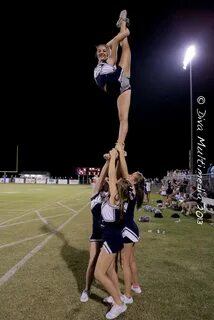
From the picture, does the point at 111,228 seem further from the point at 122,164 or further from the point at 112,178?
the point at 122,164

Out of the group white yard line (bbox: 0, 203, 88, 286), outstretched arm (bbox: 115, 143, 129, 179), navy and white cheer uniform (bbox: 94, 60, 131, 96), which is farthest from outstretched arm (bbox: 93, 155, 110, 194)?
white yard line (bbox: 0, 203, 88, 286)

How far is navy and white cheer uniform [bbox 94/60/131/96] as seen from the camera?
5137mm

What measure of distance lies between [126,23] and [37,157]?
10634 cm

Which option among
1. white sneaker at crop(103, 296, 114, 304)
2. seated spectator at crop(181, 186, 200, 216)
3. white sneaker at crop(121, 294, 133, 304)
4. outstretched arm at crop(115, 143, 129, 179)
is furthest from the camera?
seated spectator at crop(181, 186, 200, 216)

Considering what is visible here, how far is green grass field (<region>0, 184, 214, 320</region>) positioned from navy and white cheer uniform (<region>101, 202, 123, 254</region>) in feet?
3.02

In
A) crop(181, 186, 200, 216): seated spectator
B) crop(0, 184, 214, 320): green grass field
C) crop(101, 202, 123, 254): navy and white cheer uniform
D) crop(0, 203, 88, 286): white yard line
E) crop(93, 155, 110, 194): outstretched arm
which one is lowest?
crop(0, 184, 214, 320): green grass field

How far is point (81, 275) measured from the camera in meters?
6.89

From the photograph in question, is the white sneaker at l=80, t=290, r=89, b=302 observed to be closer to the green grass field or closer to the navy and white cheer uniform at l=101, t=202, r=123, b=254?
the green grass field

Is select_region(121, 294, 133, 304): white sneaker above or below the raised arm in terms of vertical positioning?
below

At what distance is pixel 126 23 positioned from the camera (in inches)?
213

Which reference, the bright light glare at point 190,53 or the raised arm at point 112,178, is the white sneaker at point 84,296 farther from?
the bright light glare at point 190,53

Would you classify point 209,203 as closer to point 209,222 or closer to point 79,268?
point 209,222

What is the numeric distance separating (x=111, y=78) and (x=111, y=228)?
2073 millimetres

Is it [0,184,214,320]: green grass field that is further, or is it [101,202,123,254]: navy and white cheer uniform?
[0,184,214,320]: green grass field
